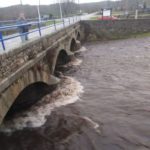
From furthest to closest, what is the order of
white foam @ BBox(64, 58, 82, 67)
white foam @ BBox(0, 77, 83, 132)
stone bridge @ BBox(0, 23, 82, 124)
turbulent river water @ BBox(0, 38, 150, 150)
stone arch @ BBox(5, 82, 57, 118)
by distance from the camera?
1. white foam @ BBox(64, 58, 82, 67)
2. stone arch @ BBox(5, 82, 57, 118)
3. white foam @ BBox(0, 77, 83, 132)
4. turbulent river water @ BBox(0, 38, 150, 150)
5. stone bridge @ BBox(0, 23, 82, 124)

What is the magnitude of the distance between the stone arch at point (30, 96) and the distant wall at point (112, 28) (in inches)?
972

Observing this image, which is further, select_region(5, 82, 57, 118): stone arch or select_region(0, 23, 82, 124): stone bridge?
select_region(5, 82, 57, 118): stone arch

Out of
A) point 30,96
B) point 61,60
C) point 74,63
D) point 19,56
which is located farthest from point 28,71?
point 74,63

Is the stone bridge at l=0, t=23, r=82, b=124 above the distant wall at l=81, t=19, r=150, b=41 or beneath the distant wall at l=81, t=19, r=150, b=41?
above

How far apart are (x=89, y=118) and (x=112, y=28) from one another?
28.5m

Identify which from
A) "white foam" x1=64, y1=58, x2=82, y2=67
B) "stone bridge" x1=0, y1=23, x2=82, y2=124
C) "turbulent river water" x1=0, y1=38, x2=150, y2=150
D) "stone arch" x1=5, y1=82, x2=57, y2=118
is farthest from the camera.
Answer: "white foam" x1=64, y1=58, x2=82, y2=67

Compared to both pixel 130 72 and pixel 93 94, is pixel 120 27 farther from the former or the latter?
pixel 93 94

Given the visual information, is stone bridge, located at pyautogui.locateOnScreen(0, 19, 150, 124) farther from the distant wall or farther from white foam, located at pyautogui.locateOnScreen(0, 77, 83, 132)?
the distant wall

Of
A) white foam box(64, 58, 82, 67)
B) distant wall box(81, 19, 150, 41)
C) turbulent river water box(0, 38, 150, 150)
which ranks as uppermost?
distant wall box(81, 19, 150, 41)

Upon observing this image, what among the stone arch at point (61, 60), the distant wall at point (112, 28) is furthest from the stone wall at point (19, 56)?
the distant wall at point (112, 28)

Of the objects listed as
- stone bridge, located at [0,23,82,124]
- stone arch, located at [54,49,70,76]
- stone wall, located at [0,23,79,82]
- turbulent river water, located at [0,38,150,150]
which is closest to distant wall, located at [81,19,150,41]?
stone arch, located at [54,49,70,76]

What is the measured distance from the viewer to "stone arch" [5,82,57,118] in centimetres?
1267

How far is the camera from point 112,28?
3750 centimetres

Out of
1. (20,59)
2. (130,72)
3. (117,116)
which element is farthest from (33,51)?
(130,72)
